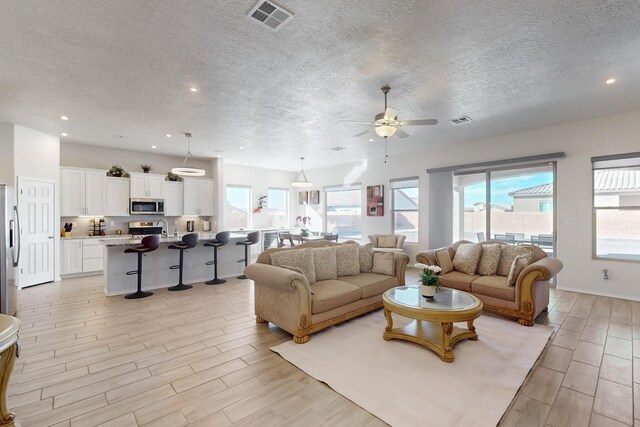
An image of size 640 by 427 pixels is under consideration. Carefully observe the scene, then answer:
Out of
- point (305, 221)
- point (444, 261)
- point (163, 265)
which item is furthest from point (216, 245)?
point (305, 221)

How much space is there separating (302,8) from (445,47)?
147 cm

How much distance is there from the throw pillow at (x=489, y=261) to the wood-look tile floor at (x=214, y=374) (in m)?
0.89

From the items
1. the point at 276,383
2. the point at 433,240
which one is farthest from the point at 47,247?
the point at 433,240

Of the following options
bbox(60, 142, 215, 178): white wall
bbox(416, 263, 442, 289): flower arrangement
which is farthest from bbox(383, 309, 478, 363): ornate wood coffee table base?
bbox(60, 142, 215, 178): white wall

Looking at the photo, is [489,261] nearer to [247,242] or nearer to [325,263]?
[325,263]

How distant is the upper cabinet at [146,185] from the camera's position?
23.4ft

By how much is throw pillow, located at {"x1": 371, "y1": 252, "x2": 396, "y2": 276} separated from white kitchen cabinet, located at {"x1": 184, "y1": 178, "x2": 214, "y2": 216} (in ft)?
19.1

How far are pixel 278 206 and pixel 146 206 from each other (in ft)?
14.2

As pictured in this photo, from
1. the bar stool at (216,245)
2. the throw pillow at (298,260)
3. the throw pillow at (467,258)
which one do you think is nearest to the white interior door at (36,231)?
the bar stool at (216,245)

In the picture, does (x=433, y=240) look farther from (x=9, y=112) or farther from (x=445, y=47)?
(x=9, y=112)

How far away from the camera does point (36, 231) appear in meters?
5.61

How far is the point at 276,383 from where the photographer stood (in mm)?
2412

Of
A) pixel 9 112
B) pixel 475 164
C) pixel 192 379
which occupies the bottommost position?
pixel 192 379

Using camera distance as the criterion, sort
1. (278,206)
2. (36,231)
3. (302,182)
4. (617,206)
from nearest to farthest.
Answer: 1. (617,206)
2. (36,231)
3. (302,182)
4. (278,206)
